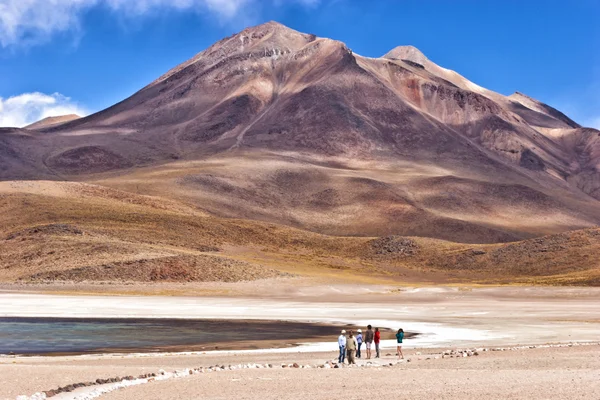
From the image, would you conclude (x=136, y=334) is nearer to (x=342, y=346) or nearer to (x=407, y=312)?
(x=342, y=346)

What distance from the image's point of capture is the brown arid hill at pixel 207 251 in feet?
281

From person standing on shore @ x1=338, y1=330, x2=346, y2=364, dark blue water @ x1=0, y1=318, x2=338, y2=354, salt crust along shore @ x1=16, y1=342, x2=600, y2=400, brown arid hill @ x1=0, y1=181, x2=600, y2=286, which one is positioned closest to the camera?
salt crust along shore @ x1=16, y1=342, x2=600, y2=400

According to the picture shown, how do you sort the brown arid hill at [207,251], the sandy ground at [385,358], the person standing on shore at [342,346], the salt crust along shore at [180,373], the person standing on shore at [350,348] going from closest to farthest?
the salt crust along shore at [180,373], the sandy ground at [385,358], the person standing on shore at [350,348], the person standing on shore at [342,346], the brown arid hill at [207,251]

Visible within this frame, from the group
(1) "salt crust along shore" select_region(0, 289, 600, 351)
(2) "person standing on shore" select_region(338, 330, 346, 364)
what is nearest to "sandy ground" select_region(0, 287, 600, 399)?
(1) "salt crust along shore" select_region(0, 289, 600, 351)

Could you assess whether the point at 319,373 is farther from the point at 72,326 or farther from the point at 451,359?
the point at 72,326

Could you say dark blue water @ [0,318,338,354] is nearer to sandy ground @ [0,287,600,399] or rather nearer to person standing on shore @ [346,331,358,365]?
sandy ground @ [0,287,600,399]

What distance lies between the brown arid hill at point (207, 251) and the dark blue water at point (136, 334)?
36.0m

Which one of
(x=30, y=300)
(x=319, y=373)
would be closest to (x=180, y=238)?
(x=30, y=300)

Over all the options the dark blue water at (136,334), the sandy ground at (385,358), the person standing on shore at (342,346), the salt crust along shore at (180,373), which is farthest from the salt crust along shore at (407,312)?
the person standing on shore at (342,346)

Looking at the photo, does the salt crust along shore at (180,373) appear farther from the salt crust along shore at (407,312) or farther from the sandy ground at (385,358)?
the salt crust along shore at (407,312)

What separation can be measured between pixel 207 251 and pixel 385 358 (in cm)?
8190

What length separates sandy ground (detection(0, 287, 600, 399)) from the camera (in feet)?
65.9

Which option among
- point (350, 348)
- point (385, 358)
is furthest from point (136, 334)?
point (350, 348)

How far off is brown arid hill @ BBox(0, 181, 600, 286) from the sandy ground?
78.7ft
